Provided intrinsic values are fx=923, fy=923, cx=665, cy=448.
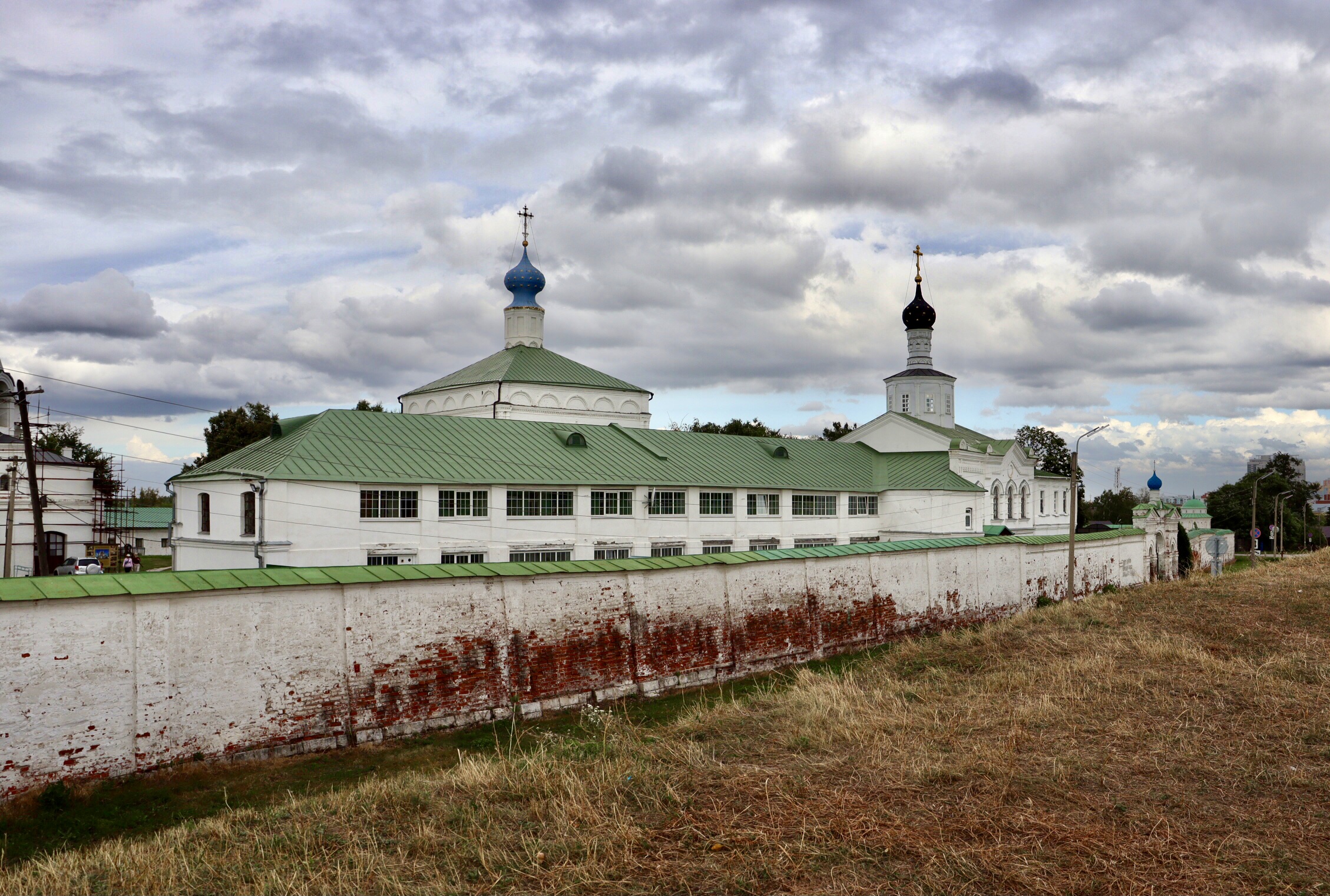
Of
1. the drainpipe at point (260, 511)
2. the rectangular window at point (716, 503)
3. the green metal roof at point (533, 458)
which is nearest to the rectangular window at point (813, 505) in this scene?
the green metal roof at point (533, 458)

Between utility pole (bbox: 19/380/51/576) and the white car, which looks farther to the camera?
the white car

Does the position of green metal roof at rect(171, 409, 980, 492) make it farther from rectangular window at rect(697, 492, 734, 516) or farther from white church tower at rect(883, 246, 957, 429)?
white church tower at rect(883, 246, 957, 429)

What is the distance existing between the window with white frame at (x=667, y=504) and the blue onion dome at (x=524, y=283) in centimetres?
1557

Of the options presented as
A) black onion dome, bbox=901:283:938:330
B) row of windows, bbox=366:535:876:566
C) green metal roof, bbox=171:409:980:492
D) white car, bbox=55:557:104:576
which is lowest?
white car, bbox=55:557:104:576

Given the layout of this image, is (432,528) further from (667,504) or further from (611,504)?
(667,504)

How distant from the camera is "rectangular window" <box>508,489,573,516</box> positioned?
29094 mm

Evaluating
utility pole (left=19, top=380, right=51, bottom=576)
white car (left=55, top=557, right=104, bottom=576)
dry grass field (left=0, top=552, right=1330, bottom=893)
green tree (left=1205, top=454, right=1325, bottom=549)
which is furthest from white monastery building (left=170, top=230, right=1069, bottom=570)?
green tree (left=1205, top=454, right=1325, bottom=549)

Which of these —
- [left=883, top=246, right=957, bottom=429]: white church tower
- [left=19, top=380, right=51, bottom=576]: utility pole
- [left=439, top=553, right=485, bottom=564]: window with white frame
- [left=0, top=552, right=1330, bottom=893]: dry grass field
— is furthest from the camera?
[left=883, top=246, right=957, bottom=429]: white church tower

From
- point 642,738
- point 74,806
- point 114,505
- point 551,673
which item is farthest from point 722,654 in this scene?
point 114,505

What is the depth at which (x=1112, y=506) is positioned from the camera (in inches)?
3831

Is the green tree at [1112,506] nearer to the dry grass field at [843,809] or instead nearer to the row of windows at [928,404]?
the row of windows at [928,404]

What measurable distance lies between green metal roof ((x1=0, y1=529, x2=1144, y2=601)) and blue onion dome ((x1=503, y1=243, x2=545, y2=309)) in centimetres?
2870

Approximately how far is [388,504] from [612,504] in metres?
7.98

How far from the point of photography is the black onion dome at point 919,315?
170 ft
